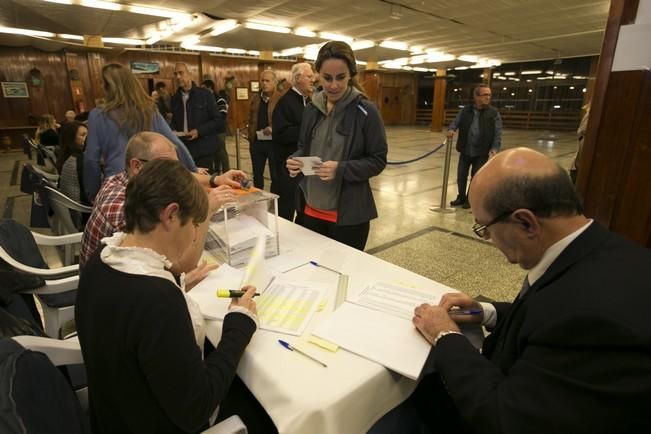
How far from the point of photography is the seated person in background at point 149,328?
0.80m

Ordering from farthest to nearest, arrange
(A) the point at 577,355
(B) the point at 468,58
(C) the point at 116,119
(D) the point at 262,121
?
(B) the point at 468,58 → (D) the point at 262,121 → (C) the point at 116,119 → (A) the point at 577,355

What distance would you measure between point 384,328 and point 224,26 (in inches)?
417

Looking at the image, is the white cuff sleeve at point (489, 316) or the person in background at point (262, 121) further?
the person in background at point (262, 121)

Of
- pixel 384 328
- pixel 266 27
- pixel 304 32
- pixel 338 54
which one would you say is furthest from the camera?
pixel 304 32

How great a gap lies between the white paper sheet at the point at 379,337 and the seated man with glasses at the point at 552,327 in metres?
0.05

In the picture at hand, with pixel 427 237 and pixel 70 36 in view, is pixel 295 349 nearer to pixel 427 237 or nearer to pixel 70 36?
pixel 427 237

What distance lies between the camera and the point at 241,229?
175 centimetres

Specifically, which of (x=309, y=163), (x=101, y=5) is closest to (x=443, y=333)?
(x=309, y=163)

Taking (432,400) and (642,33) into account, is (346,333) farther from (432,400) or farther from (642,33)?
(642,33)

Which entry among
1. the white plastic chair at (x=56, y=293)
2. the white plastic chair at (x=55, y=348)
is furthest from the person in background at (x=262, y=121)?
the white plastic chair at (x=55, y=348)

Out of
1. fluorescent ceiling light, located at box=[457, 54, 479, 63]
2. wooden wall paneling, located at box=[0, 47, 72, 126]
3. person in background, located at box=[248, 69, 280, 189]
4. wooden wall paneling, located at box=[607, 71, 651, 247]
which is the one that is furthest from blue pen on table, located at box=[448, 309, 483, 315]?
fluorescent ceiling light, located at box=[457, 54, 479, 63]

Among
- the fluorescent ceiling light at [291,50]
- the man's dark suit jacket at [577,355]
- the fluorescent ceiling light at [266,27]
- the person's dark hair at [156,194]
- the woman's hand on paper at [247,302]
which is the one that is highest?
the fluorescent ceiling light at [291,50]

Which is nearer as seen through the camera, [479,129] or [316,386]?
[316,386]

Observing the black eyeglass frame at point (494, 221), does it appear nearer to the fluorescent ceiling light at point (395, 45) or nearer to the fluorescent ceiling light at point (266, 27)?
the fluorescent ceiling light at point (266, 27)
